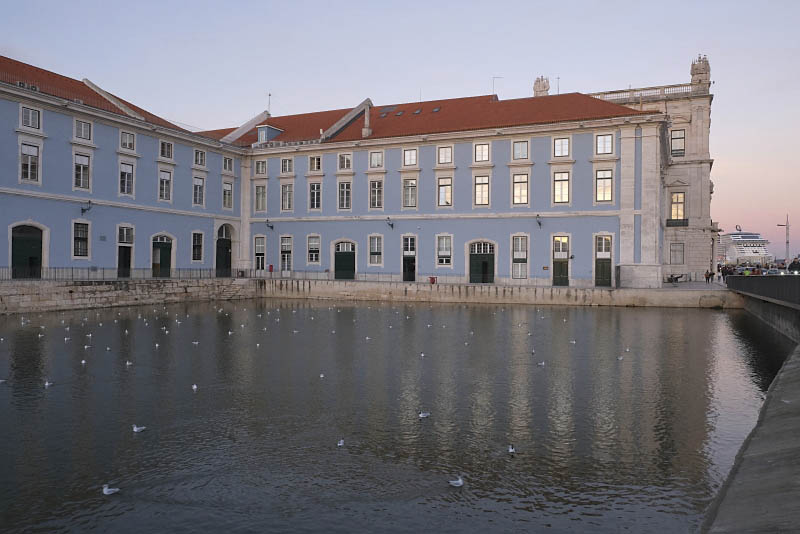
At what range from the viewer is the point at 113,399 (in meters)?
10.6

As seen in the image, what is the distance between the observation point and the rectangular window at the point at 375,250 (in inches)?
1700

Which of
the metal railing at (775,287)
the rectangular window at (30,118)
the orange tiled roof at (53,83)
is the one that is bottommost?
the metal railing at (775,287)

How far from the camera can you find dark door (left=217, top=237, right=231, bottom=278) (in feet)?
148

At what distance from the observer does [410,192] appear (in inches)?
1667

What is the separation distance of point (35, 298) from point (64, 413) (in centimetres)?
2042

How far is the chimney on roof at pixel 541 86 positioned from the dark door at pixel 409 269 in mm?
28104

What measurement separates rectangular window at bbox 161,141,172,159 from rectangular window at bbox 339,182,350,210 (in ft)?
39.8

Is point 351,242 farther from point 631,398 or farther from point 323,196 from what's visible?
point 631,398

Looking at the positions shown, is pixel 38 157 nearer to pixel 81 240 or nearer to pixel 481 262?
pixel 81 240

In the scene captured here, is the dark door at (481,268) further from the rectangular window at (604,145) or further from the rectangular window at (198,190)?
the rectangular window at (198,190)

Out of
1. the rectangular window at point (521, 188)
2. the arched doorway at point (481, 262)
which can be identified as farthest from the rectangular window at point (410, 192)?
the rectangular window at point (521, 188)

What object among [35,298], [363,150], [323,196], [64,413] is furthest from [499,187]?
[64,413]

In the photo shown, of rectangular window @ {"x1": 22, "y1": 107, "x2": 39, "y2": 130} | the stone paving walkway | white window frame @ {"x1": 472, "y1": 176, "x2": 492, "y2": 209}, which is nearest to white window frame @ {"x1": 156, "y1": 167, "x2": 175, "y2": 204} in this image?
rectangular window @ {"x1": 22, "y1": 107, "x2": 39, "y2": 130}

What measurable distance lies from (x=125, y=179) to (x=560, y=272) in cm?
2849
